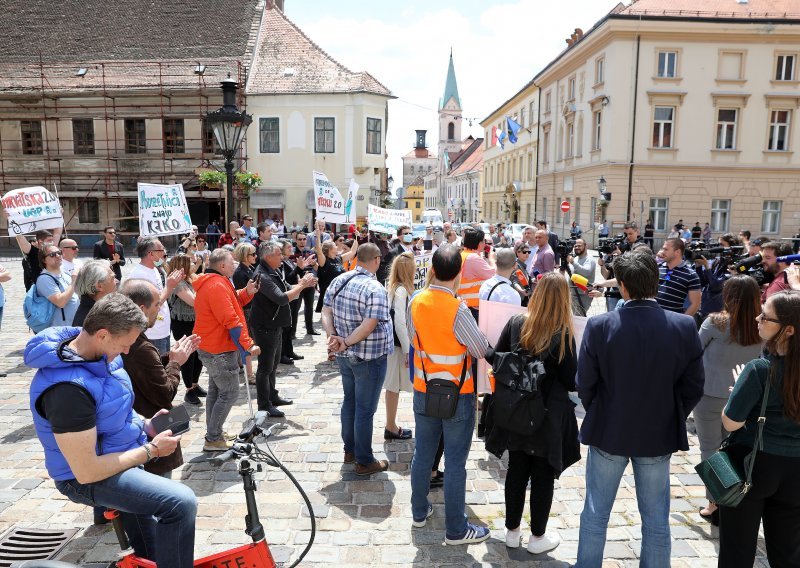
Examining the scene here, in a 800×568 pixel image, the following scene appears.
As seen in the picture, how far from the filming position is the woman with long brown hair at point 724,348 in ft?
13.7

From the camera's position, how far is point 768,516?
3248 millimetres

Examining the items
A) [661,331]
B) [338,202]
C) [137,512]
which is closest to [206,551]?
[137,512]

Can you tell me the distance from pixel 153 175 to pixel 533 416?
31124mm

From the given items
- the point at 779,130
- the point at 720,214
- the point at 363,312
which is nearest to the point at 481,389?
the point at 363,312

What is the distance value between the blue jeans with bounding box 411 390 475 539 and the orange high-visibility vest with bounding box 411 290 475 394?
0.64ft

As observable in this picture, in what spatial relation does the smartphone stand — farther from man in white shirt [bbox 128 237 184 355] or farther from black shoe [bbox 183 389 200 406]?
black shoe [bbox 183 389 200 406]

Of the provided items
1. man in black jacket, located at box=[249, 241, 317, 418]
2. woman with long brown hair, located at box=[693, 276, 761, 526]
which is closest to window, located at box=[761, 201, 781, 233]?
woman with long brown hair, located at box=[693, 276, 761, 526]

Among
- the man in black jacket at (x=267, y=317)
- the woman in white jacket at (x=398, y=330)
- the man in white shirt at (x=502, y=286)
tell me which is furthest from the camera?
the man in black jacket at (x=267, y=317)

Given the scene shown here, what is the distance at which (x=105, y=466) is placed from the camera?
2799mm

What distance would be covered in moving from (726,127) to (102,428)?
1389 inches

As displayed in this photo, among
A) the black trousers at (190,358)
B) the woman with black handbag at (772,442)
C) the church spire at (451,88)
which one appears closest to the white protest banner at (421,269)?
the black trousers at (190,358)

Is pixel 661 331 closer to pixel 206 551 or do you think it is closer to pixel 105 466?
pixel 105 466

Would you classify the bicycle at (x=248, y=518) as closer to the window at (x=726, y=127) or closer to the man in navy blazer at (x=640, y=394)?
the man in navy blazer at (x=640, y=394)

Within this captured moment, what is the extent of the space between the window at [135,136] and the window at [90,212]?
3285 mm
